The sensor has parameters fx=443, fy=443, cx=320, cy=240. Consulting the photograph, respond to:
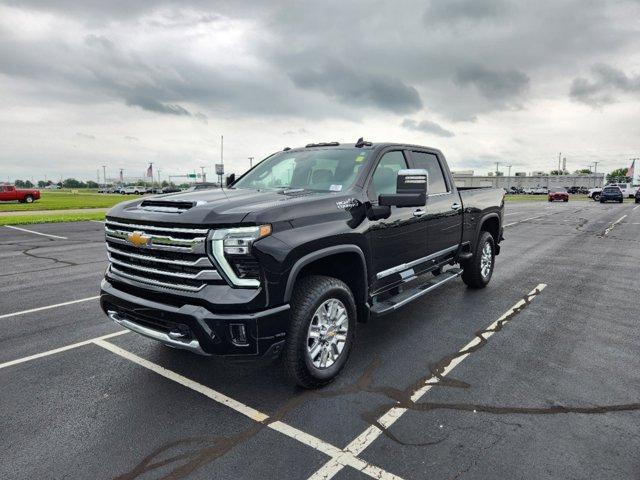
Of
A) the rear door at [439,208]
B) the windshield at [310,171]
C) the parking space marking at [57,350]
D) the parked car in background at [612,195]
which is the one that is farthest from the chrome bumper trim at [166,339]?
the parked car in background at [612,195]

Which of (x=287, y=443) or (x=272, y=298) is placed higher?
(x=272, y=298)

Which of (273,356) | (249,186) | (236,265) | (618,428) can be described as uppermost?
(249,186)

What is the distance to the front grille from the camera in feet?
10.2

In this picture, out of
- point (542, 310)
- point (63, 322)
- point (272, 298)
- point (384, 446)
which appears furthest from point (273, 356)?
point (542, 310)

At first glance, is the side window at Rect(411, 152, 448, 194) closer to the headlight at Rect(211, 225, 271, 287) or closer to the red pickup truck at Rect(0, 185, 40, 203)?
the headlight at Rect(211, 225, 271, 287)

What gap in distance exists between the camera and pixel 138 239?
11.3ft

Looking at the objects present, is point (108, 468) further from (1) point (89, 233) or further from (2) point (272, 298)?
(1) point (89, 233)

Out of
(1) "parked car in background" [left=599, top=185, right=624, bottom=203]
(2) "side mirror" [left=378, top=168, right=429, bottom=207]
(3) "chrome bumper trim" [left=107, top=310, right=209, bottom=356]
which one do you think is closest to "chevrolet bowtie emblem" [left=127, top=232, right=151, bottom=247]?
(3) "chrome bumper trim" [left=107, top=310, right=209, bottom=356]

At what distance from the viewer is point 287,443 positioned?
2900mm

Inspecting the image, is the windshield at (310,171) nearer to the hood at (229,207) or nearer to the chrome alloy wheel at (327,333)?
the hood at (229,207)

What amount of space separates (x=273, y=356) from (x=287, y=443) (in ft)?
1.94

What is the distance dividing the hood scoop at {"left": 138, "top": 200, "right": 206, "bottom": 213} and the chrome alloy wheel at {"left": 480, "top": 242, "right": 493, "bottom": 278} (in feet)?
15.9

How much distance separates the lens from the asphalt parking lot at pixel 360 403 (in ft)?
8.87

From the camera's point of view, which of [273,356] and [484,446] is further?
[273,356]
